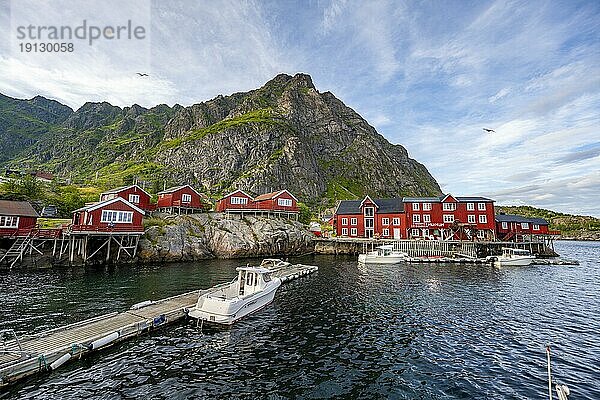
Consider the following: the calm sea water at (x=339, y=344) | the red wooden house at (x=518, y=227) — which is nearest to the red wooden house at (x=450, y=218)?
the red wooden house at (x=518, y=227)

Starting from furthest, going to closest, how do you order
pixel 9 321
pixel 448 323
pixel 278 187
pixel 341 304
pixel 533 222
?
1. pixel 278 187
2. pixel 533 222
3. pixel 341 304
4. pixel 448 323
5. pixel 9 321

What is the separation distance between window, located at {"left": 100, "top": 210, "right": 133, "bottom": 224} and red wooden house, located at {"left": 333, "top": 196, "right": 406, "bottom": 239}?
51.5m

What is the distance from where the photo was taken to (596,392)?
47.0ft

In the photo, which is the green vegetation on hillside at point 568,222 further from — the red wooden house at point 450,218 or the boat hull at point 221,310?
the boat hull at point 221,310

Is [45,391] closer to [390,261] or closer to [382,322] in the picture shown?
[382,322]

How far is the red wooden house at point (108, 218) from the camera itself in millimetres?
48156

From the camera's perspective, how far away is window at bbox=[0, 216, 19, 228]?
45.5m

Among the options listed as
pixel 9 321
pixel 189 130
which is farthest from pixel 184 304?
pixel 189 130

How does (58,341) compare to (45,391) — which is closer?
(45,391)

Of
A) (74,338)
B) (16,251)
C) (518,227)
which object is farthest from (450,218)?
(16,251)

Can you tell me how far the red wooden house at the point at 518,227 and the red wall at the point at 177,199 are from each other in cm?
7414

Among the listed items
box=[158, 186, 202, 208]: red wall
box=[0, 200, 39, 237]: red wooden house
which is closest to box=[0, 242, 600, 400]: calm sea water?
box=[0, 200, 39, 237]: red wooden house

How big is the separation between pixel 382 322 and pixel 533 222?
7218cm

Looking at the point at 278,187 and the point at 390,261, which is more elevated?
the point at 278,187
